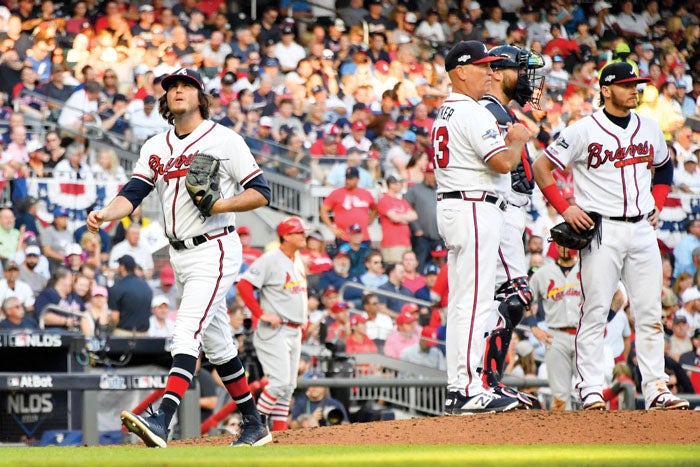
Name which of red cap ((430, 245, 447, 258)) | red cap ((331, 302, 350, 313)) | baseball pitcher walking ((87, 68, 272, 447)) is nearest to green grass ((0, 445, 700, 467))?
baseball pitcher walking ((87, 68, 272, 447))

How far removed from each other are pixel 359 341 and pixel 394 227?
2620 mm

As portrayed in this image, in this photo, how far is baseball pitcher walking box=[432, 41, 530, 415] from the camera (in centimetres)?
716

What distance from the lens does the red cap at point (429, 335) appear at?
13422mm

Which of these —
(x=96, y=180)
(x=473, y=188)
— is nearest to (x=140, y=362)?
(x=96, y=180)

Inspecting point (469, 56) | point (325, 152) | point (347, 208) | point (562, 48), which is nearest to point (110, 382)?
point (469, 56)

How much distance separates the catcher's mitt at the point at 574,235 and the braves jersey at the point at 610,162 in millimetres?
114

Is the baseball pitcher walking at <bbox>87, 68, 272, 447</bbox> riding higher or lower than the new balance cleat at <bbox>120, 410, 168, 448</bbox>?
higher

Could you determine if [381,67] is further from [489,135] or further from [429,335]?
[489,135]

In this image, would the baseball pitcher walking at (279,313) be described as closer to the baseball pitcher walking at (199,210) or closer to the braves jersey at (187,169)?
the baseball pitcher walking at (199,210)

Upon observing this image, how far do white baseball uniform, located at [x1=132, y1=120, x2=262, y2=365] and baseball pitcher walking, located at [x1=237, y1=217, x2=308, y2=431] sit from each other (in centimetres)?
359

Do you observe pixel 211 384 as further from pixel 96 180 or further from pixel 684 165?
pixel 684 165

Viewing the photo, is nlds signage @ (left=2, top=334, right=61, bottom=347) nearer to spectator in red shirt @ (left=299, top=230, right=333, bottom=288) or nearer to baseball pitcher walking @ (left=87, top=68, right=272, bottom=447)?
baseball pitcher walking @ (left=87, top=68, right=272, bottom=447)

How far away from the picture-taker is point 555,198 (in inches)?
312

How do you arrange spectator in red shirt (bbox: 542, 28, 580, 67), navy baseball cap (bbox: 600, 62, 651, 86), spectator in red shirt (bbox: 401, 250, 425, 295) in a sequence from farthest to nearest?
spectator in red shirt (bbox: 542, 28, 580, 67)
spectator in red shirt (bbox: 401, 250, 425, 295)
navy baseball cap (bbox: 600, 62, 651, 86)
